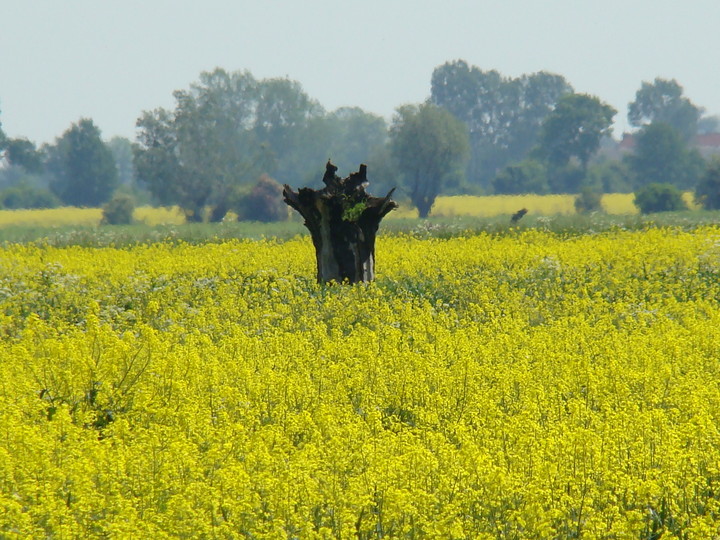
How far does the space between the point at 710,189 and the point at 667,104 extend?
245 feet

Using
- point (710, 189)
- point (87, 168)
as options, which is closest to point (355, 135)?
point (87, 168)

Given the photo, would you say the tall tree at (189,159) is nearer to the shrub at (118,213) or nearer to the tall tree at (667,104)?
the shrub at (118,213)

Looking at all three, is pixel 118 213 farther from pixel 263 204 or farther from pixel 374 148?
pixel 374 148

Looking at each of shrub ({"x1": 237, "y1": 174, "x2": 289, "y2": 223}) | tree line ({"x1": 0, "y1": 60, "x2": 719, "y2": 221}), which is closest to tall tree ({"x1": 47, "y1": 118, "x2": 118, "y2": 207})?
tree line ({"x1": 0, "y1": 60, "x2": 719, "y2": 221})

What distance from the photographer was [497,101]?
113 m

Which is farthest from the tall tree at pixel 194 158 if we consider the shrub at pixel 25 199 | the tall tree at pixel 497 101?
the tall tree at pixel 497 101

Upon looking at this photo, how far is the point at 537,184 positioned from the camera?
80125 mm

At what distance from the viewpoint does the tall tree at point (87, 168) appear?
84000 millimetres

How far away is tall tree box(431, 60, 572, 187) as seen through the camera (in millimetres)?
111625

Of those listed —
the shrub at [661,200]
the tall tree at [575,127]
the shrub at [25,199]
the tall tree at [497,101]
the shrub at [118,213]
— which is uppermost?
the tall tree at [497,101]

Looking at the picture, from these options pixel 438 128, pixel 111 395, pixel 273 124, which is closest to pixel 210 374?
pixel 111 395

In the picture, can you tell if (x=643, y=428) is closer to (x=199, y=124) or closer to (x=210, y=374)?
(x=210, y=374)

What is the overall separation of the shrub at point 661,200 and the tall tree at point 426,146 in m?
15.8

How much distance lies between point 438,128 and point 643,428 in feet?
194
